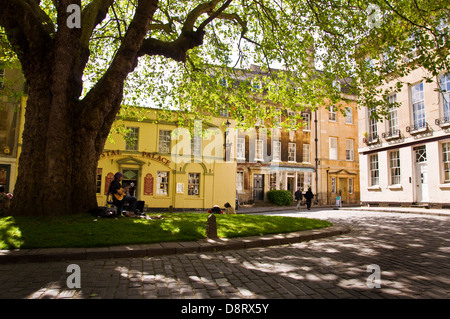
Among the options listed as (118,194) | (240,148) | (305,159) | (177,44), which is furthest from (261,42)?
(305,159)

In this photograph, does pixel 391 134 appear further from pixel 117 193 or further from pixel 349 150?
pixel 117 193

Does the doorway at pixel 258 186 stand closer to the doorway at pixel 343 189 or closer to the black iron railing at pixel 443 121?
the doorway at pixel 343 189

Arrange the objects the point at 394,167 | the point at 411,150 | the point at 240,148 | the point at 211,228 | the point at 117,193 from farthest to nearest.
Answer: the point at 240,148
the point at 394,167
the point at 411,150
the point at 117,193
the point at 211,228

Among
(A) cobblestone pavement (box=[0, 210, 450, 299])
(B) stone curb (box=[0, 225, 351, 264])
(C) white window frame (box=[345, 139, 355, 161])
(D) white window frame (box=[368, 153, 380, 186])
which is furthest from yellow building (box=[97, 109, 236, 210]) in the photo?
(A) cobblestone pavement (box=[0, 210, 450, 299])

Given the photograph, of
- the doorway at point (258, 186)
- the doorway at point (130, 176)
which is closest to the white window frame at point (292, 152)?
the doorway at point (258, 186)

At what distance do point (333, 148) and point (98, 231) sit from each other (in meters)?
31.8

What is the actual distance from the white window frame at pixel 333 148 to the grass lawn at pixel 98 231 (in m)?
27.3

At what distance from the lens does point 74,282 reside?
398 centimetres

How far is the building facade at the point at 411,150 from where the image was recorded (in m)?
17.3

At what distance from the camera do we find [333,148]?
34.6 m

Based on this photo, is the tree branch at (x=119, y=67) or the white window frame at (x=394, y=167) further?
the white window frame at (x=394, y=167)

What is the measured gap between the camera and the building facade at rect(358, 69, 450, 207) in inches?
682

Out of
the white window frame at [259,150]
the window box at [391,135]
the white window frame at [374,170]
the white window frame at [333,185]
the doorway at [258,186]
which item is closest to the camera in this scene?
the window box at [391,135]

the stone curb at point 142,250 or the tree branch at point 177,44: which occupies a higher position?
the tree branch at point 177,44
